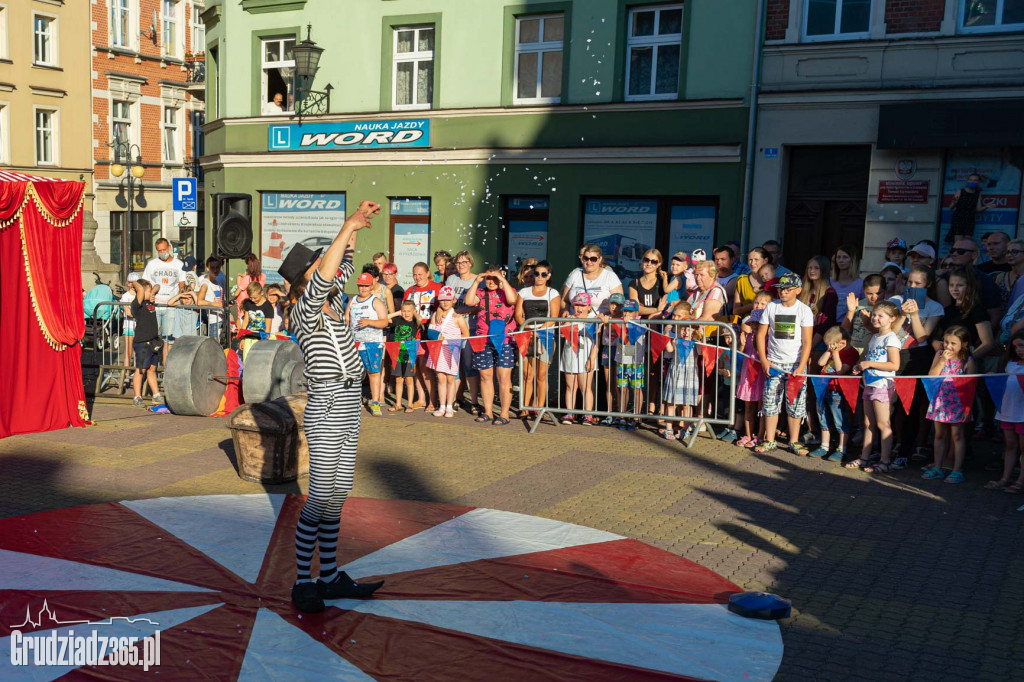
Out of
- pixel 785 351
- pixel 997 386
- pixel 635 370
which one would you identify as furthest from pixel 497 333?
pixel 997 386

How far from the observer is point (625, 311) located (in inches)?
452

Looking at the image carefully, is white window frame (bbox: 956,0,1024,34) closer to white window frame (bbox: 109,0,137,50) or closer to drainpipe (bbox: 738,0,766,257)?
drainpipe (bbox: 738,0,766,257)

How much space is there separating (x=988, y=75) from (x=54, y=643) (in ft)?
48.5

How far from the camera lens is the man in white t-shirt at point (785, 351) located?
10234 millimetres

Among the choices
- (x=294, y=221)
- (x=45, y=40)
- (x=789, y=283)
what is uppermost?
(x=45, y=40)

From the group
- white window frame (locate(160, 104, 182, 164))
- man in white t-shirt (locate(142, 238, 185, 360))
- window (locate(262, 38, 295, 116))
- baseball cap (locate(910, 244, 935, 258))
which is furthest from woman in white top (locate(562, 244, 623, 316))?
white window frame (locate(160, 104, 182, 164))

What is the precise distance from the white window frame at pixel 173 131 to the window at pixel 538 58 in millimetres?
31262

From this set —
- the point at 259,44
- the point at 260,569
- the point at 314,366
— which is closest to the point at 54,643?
the point at 260,569

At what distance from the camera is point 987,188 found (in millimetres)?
14781

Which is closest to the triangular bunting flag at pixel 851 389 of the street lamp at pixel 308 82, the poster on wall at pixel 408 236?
the poster on wall at pixel 408 236

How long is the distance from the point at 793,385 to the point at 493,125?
10.8 metres

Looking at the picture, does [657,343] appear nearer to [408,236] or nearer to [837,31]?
[837,31]

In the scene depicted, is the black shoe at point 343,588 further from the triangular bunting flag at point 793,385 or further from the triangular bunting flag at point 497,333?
the triangular bunting flag at point 497,333

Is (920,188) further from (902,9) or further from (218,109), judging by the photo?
(218,109)
